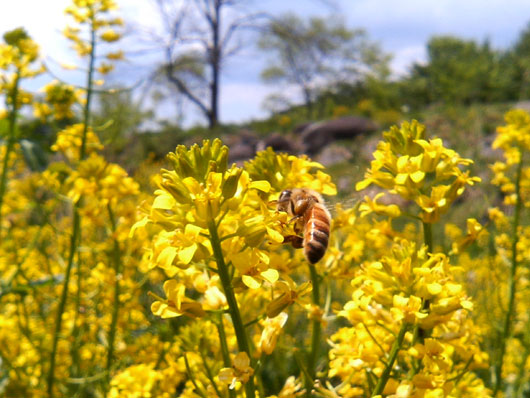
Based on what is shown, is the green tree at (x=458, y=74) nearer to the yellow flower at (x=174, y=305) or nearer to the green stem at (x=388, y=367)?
the green stem at (x=388, y=367)

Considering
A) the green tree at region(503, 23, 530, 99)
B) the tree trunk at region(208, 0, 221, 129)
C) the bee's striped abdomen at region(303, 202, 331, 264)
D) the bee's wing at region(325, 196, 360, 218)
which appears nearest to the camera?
the bee's striped abdomen at region(303, 202, 331, 264)

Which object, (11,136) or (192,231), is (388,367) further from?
(11,136)

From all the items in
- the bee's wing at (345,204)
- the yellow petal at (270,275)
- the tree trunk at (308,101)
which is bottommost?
the yellow petal at (270,275)

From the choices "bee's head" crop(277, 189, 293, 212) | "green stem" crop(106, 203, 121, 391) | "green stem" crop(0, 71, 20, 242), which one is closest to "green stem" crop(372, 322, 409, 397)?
"bee's head" crop(277, 189, 293, 212)

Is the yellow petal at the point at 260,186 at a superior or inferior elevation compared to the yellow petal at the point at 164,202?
superior

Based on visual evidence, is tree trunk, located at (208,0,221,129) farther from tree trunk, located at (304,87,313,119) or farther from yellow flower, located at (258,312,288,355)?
yellow flower, located at (258,312,288,355)

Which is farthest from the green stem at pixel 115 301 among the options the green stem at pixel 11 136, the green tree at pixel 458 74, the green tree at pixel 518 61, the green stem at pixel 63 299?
the green tree at pixel 458 74

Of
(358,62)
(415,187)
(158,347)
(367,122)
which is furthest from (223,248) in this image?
(358,62)

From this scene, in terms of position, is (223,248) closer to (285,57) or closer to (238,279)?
(238,279)

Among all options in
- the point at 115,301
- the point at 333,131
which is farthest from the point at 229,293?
the point at 333,131
